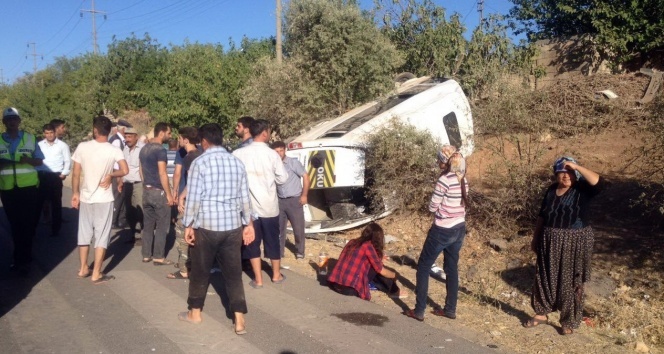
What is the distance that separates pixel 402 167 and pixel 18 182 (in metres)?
5.63

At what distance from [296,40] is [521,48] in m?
6.00

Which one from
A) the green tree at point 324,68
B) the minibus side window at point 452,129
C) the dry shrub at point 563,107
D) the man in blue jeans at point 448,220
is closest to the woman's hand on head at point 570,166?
the man in blue jeans at point 448,220

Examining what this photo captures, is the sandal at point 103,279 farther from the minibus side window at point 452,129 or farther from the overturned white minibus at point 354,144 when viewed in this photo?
the minibus side window at point 452,129

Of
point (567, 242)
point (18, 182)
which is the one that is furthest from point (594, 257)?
point (18, 182)

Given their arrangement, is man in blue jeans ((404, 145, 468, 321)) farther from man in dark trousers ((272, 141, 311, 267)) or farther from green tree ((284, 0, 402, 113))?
green tree ((284, 0, 402, 113))

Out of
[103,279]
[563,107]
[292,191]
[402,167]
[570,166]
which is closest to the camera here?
[570,166]

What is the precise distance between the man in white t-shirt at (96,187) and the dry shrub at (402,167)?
14.2 ft

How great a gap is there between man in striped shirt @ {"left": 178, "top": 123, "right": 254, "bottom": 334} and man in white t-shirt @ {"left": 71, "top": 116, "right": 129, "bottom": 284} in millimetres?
1998

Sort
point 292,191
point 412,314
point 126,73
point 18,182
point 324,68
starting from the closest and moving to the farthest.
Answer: point 412,314 → point 18,182 → point 292,191 → point 324,68 → point 126,73

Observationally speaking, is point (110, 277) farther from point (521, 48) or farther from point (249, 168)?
point (521, 48)

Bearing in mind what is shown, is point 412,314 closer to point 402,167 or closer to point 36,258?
point 402,167

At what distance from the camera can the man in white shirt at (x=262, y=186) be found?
286 inches

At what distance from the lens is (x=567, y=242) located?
19.2ft

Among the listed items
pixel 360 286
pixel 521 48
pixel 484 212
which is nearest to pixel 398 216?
pixel 484 212
